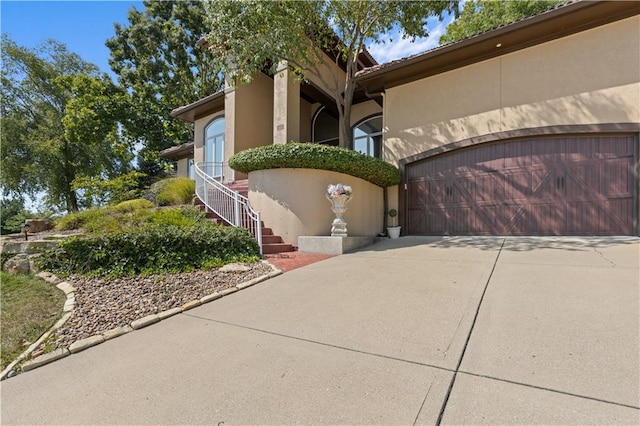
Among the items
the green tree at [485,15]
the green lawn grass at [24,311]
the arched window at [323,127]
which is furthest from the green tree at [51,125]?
the green tree at [485,15]

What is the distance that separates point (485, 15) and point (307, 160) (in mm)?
14749

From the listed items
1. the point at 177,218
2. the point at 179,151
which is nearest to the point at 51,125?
the point at 179,151

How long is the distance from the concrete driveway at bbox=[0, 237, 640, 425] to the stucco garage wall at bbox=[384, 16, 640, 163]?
504 centimetres

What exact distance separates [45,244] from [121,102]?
15153 millimetres

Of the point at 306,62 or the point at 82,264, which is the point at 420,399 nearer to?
the point at 82,264

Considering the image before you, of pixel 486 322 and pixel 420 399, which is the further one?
pixel 486 322

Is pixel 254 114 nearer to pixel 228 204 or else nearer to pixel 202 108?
pixel 202 108

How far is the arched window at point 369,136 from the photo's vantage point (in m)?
11.1

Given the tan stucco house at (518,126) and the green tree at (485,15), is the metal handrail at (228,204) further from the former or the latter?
the green tree at (485,15)

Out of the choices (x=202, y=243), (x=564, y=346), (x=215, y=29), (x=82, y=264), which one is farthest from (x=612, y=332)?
(x=215, y=29)

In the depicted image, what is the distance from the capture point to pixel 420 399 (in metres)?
1.78

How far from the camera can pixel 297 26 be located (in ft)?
26.2

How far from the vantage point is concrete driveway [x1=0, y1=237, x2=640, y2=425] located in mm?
1728

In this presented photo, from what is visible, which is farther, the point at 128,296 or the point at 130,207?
the point at 130,207
